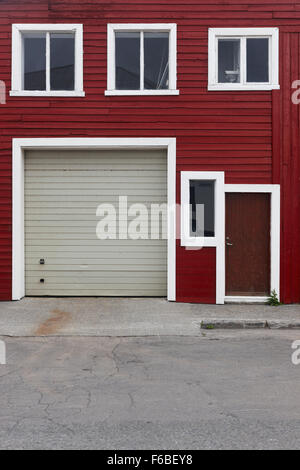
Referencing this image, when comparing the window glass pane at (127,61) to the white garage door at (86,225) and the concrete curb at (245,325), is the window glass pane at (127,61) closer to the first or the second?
the white garage door at (86,225)

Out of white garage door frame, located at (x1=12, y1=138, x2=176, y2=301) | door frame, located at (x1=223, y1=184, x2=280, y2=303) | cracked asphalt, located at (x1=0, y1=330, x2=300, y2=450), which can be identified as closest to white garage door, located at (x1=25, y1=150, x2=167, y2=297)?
white garage door frame, located at (x1=12, y1=138, x2=176, y2=301)

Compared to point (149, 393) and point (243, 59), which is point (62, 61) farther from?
point (149, 393)

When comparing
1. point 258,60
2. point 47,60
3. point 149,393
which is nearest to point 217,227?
point 258,60

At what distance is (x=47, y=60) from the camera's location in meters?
12.9

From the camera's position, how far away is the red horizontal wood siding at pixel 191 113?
12672 millimetres

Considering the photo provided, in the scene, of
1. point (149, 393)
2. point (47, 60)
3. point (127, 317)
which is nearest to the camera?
point (149, 393)

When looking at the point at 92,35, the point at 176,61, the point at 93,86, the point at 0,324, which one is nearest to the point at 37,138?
the point at 93,86

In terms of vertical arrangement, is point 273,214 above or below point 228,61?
below

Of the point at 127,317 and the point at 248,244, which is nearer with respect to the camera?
the point at 127,317

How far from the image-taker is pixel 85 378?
22.8 feet

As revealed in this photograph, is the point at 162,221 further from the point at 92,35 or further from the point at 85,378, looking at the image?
the point at 85,378

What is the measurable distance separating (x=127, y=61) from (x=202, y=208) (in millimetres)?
3674

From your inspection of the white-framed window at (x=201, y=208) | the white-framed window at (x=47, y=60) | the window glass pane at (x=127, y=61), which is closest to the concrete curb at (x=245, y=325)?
the white-framed window at (x=201, y=208)

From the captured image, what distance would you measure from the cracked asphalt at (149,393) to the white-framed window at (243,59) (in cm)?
593
